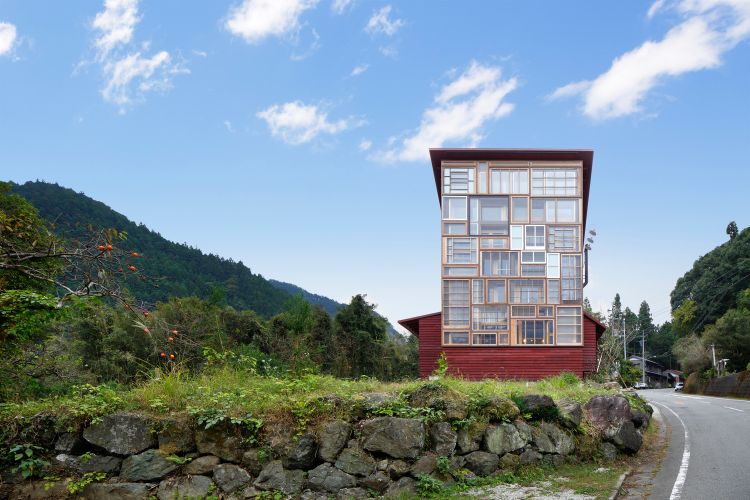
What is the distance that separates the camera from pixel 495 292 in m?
38.2

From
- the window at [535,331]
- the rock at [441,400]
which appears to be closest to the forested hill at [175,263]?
the window at [535,331]

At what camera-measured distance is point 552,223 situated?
38.7m

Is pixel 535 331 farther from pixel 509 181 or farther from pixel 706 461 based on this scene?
pixel 706 461

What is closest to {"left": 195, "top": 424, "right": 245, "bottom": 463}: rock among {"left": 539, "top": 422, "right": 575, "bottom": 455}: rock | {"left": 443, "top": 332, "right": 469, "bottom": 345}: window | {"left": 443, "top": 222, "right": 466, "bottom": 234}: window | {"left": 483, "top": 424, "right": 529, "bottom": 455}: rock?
{"left": 483, "top": 424, "right": 529, "bottom": 455}: rock

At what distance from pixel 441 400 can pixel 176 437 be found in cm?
403

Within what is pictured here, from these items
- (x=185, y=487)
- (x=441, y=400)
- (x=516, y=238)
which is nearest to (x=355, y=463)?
(x=441, y=400)

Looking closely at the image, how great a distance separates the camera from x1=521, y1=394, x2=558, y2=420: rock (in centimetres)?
1171

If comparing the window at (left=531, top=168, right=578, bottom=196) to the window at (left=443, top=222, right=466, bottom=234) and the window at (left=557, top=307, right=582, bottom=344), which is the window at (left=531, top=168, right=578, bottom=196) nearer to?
the window at (left=443, top=222, right=466, bottom=234)

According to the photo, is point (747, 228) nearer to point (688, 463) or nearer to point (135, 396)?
point (688, 463)

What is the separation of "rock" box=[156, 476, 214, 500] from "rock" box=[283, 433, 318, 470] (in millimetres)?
1148

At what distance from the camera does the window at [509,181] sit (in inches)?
1524

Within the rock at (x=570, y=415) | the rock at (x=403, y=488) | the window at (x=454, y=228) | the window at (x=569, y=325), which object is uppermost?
the window at (x=454, y=228)

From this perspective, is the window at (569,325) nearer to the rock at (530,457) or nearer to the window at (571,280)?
the window at (571,280)

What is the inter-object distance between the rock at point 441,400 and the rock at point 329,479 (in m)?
1.59
